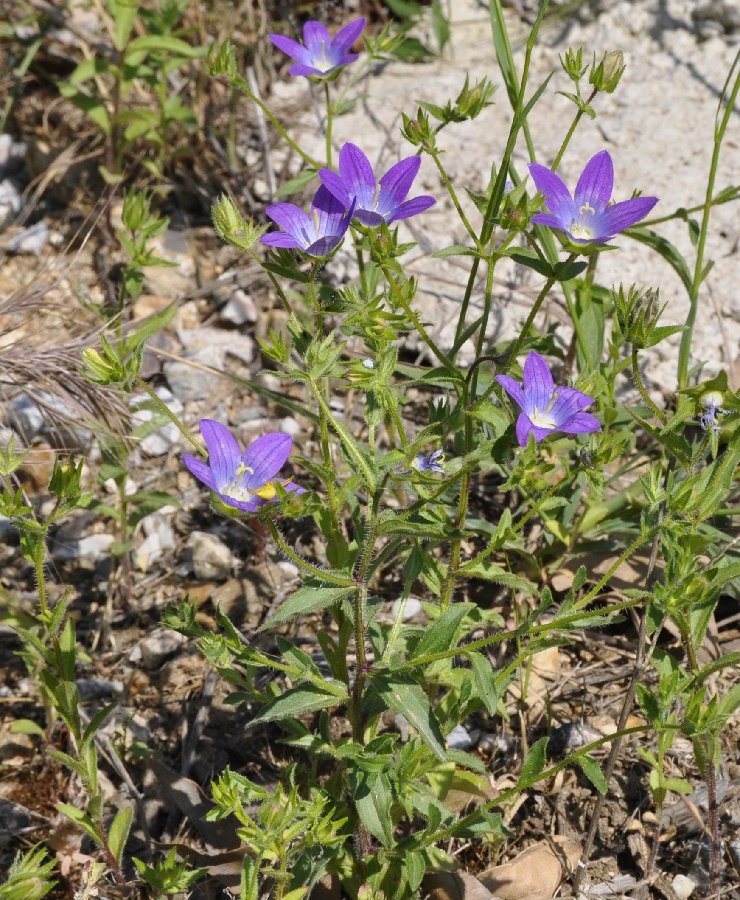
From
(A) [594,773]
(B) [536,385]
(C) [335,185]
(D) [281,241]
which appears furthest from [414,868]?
(C) [335,185]

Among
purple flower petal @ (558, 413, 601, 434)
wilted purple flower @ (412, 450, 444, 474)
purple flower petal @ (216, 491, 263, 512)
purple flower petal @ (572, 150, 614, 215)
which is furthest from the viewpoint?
wilted purple flower @ (412, 450, 444, 474)

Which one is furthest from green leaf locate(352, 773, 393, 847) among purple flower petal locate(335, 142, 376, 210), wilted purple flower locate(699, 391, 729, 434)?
purple flower petal locate(335, 142, 376, 210)

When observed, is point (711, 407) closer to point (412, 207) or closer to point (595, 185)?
point (595, 185)

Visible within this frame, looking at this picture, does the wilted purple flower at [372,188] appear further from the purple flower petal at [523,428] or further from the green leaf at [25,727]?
the green leaf at [25,727]

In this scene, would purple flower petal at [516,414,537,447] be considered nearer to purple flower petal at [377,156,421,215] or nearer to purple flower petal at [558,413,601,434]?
purple flower petal at [558,413,601,434]

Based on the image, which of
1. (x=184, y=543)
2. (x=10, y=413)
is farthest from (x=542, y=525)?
(x=10, y=413)

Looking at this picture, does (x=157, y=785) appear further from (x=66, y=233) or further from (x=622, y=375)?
(x=66, y=233)

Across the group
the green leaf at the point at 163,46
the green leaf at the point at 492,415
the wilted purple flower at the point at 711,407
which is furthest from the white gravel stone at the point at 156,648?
the green leaf at the point at 163,46
